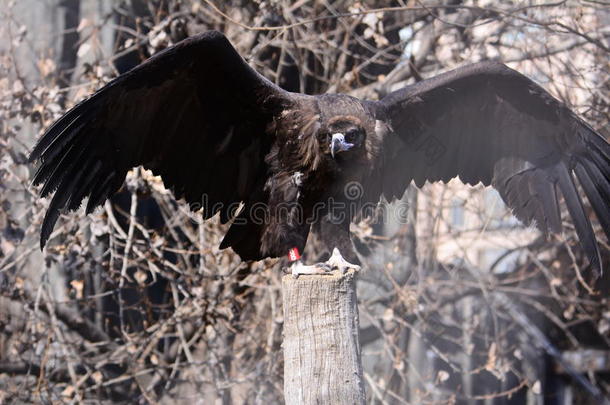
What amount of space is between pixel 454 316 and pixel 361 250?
1.54 meters

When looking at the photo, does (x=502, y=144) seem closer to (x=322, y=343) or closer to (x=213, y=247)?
(x=322, y=343)

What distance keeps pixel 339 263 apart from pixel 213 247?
1968 mm

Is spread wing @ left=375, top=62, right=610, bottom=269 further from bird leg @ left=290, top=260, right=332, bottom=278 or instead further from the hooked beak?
bird leg @ left=290, top=260, right=332, bottom=278

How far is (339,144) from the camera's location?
13.3 ft

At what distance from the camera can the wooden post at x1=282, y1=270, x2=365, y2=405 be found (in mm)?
3090

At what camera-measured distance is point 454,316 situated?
7449mm

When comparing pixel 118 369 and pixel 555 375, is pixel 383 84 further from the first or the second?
pixel 555 375

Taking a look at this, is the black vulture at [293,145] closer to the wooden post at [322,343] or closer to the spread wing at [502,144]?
the spread wing at [502,144]

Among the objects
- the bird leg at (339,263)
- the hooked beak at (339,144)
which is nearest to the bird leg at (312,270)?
the bird leg at (339,263)

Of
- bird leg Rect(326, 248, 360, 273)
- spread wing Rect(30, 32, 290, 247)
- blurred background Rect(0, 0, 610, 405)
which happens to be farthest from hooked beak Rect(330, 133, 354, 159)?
blurred background Rect(0, 0, 610, 405)

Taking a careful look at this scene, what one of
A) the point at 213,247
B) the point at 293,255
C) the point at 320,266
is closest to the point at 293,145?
the point at 293,255

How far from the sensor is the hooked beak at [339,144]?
4.06m

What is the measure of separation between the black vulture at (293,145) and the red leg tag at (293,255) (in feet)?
0.09

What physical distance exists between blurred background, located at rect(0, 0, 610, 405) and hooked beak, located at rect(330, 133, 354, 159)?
4.42 ft
